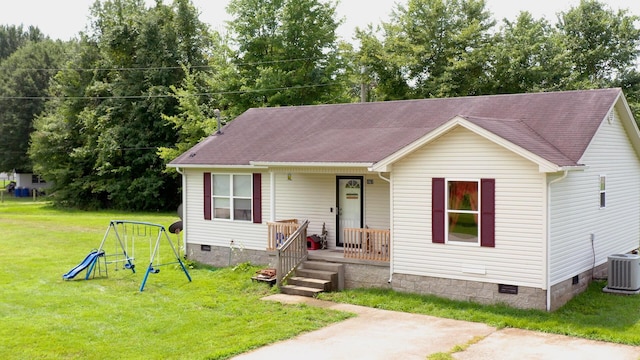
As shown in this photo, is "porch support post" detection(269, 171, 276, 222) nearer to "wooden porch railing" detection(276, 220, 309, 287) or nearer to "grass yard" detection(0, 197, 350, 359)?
"wooden porch railing" detection(276, 220, 309, 287)

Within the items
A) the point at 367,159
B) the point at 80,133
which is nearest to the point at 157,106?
the point at 80,133

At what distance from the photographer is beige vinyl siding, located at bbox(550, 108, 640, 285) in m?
13.0

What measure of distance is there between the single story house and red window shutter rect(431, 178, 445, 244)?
0.02m

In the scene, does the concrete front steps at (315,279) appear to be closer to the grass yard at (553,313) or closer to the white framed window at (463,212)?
the grass yard at (553,313)

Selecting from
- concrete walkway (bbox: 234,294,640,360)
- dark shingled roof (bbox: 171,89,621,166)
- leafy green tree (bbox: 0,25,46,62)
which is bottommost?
concrete walkway (bbox: 234,294,640,360)

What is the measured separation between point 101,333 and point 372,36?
97.4 feet

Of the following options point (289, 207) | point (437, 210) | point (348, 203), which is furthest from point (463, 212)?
point (289, 207)

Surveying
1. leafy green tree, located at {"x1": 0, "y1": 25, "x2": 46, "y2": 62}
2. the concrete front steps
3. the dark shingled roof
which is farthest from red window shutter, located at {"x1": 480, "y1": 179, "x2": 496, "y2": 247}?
leafy green tree, located at {"x1": 0, "y1": 25, "x2": 46, "y2": 62}

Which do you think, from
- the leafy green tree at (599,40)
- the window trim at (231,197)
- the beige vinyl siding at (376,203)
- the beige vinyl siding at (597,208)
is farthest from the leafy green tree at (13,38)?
the beige vinyl siding at (597,208)

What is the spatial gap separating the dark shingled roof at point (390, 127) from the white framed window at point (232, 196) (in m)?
0.62

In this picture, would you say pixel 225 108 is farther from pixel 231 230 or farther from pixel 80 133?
pixel 231 230

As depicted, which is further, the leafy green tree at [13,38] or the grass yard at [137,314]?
the leafy green tree at [13,38]

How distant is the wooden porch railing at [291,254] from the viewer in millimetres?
15133

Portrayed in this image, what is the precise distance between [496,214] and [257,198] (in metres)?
7.20
